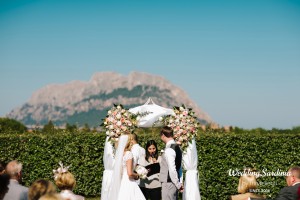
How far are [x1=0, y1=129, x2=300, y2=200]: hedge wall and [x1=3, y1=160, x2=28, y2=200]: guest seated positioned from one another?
8.21 metres

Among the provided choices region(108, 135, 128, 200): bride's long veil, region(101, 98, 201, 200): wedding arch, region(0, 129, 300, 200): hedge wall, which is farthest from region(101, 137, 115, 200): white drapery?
region(0, 129, 300, 200): hedge wall

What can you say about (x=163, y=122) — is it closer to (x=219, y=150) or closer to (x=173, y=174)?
(x=173, y=174)

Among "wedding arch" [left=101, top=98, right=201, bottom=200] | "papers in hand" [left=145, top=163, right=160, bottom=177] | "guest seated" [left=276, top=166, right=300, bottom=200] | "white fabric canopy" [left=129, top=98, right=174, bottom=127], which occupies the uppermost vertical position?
"white fabric canopy" [left=129, top=98, right=174, bottom=127]

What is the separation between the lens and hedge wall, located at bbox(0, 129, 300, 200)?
13.1 metres

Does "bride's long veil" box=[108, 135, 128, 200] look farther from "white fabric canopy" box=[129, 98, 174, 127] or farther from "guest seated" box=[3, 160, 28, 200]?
"white fabric canopy" box=[129, 98, 174, 127]

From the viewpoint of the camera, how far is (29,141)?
14102 millimetres

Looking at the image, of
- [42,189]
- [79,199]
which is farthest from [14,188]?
[42,189]

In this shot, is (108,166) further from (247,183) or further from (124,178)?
(247,183)

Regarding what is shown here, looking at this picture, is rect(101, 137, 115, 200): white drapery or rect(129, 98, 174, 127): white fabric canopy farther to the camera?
rect(129, 98, 174, 127): white fabric canopy

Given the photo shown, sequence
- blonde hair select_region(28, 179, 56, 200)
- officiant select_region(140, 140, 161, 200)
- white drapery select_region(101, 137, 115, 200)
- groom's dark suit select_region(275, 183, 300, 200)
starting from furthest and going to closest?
white drapery select_region(101, 137, 115, 200) → officiant select_region(140, 140, 161, 200) → groom's dark suit select_region(275, 183, 300, 200) → blonde hair select_region(28, 179, 56, 200)

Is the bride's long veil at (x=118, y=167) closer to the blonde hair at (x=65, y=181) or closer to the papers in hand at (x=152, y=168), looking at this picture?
the papers in hand at (x=152, y=168)

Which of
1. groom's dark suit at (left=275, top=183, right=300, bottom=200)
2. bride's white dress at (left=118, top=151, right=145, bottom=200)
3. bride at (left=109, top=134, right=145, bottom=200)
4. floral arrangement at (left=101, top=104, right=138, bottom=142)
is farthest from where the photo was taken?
floral arrangement at (left=101, top=104, right=138, bottom=142)

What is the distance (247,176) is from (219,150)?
305 inches

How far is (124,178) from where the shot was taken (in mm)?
7957
